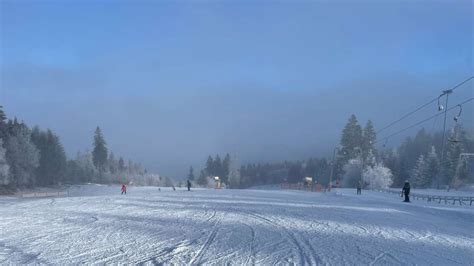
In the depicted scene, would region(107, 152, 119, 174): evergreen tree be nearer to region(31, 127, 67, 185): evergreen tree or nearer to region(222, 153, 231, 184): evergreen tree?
region(222, 153, 231, 184): evergreen tree

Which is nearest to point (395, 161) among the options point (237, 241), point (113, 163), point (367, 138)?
point (367, 138)

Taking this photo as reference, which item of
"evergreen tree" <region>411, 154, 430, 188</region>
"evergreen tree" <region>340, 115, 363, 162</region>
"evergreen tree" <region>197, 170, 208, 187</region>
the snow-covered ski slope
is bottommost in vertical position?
"evergreen tree" <region>197, 170, 208, 187</region>

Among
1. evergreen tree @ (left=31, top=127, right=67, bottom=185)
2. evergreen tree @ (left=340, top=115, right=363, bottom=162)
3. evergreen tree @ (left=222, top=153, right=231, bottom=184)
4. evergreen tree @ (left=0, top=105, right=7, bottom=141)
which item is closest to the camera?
evergreen tree @ (left=0, top=105, right=7, bottom=141)

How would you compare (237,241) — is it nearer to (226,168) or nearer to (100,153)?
(100,153)

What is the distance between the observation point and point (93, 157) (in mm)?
124750

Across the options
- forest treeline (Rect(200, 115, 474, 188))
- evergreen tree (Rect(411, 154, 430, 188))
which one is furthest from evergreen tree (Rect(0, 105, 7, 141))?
evergreen tree (Rect(411, 154, 430, 188))

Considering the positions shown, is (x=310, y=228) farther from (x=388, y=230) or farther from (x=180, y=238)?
(x=180, y=238)

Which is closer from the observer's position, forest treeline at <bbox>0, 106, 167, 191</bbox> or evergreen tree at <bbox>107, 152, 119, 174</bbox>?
Result: forest treeline at <bbox>0, 106, 167, 191</bbox>

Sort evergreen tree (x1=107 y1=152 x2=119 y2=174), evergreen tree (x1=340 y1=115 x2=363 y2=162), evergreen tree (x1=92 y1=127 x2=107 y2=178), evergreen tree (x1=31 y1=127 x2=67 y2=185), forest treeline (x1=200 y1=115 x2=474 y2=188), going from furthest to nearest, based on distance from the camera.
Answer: evergreen tree (x1=107 y1=152 x2=119 y2=174) → evergreen tree (x1=92 y1=127 x2=107 y2=178) → evergreen tree (x1=340 y1=115 x2=363 y2=162) → evergreen tree (x1=31 y1=127 x2=67 y2=185) → forest treeline (x1=200 y1=115 x2=474 y2=188)

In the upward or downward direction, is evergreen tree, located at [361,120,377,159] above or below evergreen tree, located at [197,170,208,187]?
above

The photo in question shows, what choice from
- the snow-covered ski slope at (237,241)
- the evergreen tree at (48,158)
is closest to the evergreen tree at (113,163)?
the evergreen tree at (48,158)

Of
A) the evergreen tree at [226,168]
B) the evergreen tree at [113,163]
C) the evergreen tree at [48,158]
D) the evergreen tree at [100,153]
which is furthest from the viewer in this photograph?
the evergreen tree at [226,168]

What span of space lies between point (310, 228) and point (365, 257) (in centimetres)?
508

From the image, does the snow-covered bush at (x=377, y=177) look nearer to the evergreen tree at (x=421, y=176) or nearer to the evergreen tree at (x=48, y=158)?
the evergreen tree at (x=421, y=176)
